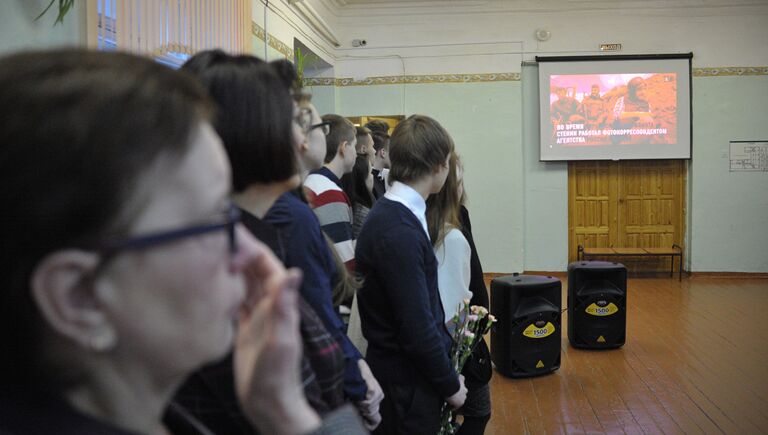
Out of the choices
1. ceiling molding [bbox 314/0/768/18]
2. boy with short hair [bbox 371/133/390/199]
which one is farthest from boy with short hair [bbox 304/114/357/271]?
ceiling molding [bbox 314/0/768/18]

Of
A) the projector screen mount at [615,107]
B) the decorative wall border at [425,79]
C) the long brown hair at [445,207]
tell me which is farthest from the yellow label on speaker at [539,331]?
the decorative wall border at [425,79]

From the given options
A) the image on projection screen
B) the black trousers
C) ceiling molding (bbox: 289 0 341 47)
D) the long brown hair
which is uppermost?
ceiling molding (bbox: 289 0 341 47)

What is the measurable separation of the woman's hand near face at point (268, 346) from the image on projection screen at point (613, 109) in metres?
9.45

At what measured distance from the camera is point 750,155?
969cm

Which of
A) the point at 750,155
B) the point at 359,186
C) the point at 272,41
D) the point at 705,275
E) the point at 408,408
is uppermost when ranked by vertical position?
the point at 272,41

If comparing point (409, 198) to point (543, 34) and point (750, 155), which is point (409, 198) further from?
point (750, 155)

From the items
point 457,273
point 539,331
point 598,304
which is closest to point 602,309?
point 598,304

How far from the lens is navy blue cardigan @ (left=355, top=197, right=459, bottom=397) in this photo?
219 centimetres

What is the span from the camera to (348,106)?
32.7 feet

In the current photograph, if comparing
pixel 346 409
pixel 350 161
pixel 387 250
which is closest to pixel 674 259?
pixel 350 161

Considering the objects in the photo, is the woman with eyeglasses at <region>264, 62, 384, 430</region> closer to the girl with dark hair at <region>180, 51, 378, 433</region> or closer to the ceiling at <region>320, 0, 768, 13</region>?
the girl with dark hair at <region>180, 51, 378, 433</region>

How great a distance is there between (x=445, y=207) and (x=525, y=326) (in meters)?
2.34

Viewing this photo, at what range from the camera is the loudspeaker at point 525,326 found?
16.7ft

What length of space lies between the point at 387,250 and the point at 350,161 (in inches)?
55.9
